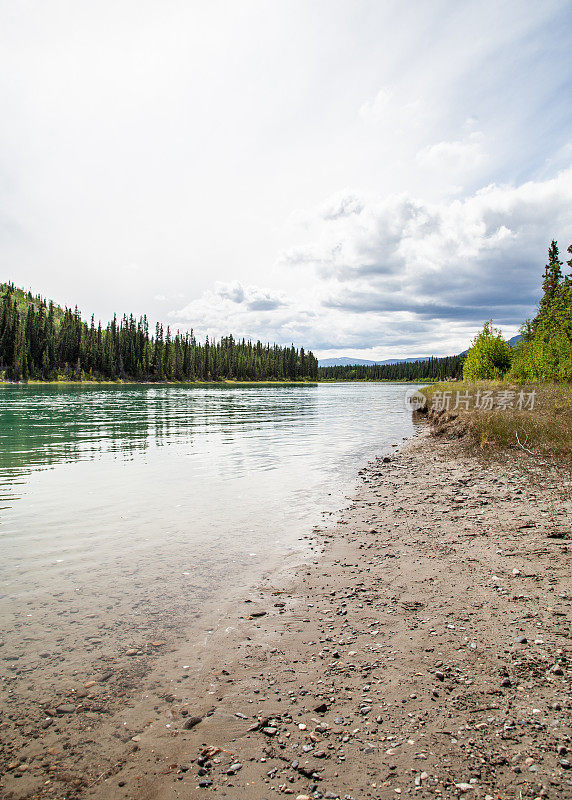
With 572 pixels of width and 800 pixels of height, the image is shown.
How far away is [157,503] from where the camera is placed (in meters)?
13.5

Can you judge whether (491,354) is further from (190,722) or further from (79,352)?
(79,352)

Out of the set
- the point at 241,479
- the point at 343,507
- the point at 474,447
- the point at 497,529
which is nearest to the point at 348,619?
the point at 497,529

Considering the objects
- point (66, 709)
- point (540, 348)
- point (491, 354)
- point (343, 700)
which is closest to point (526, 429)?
point (343, 700)

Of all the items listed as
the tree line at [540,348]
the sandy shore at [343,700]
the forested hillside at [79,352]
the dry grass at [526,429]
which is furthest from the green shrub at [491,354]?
the forested hillside at [79,352]

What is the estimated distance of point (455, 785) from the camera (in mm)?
3342

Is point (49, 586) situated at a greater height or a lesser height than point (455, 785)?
lesser

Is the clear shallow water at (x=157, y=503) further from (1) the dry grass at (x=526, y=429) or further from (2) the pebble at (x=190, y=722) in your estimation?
(1) the dry grass at (x=526, y=429)

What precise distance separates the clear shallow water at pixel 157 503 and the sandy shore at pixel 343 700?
6.96 feet

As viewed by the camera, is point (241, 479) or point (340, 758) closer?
point (340, 758)

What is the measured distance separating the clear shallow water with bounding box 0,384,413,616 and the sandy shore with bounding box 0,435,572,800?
2.12 m

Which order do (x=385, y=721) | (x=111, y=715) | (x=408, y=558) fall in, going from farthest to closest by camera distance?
1. (x=408, y=558)
2. (x=111, y=715)
3. (x=385, y=721)

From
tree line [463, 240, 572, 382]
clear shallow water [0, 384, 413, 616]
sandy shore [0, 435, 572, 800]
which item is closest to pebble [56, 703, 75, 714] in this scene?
sandy shore [0, 435, 572, 800]

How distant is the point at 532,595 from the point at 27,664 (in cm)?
710

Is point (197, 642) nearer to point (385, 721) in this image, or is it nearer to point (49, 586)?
point (385, 721)
